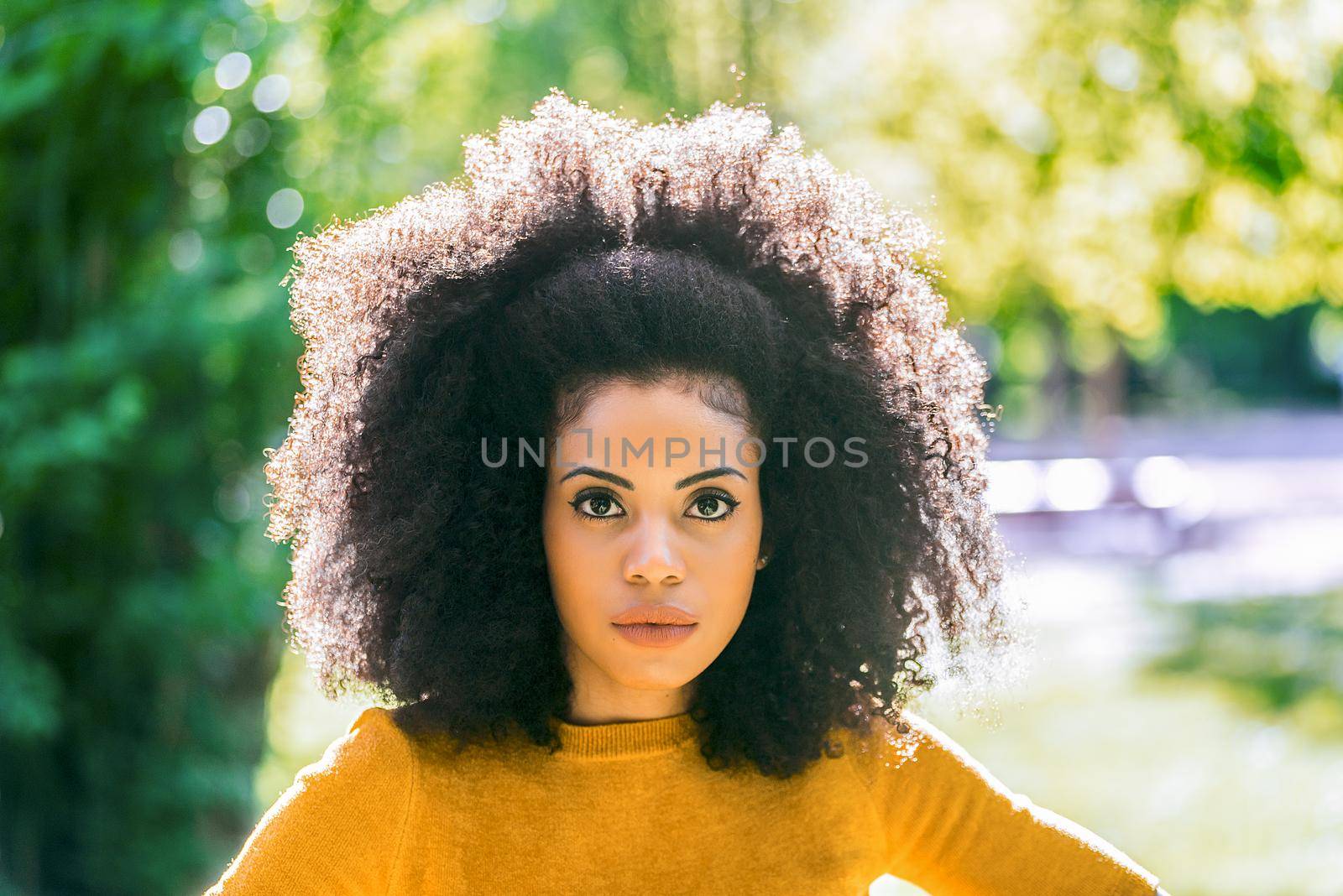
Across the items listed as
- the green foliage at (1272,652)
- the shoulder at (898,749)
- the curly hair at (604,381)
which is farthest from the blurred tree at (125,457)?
the green foliage at (1272,652)

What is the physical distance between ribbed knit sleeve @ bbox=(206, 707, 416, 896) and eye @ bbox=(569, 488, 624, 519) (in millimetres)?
415

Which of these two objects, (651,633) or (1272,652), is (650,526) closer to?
(651,633)

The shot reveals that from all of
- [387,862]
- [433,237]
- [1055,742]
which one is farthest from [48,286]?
[1055,742]

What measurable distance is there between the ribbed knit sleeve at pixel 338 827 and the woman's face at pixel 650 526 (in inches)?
12.9

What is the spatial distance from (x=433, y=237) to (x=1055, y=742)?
5.63 m

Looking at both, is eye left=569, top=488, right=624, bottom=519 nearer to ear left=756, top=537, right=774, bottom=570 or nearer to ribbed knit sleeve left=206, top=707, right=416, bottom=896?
ear left=756, top=537, right=774, bottom=570

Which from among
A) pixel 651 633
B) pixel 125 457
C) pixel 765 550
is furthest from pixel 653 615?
pixel 125 457

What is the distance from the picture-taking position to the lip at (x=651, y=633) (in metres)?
1.86

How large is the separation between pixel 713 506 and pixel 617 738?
0.37m

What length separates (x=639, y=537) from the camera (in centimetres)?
185

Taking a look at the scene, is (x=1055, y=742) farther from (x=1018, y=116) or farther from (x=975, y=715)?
(x=975, y=715)

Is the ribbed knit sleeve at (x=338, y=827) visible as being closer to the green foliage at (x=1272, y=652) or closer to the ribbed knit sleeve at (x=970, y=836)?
the ribbed knit sleeve at (x=970, y=836)

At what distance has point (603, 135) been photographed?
2.10 metres

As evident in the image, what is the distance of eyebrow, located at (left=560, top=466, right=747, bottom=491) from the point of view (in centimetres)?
185
